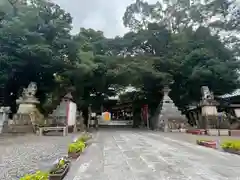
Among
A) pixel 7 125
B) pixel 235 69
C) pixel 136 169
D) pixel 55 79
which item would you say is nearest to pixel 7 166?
pixel 136 169

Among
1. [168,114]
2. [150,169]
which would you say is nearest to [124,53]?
[168,114]

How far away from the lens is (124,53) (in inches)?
979

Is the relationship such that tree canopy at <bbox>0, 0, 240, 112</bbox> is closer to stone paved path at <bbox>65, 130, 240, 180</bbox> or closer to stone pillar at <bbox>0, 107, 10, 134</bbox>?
stone pillar at <bbox>0, 107, 10, 134</bbox>

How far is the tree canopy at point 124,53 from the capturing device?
15.7 metres

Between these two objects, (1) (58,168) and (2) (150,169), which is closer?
(1) (58,168)

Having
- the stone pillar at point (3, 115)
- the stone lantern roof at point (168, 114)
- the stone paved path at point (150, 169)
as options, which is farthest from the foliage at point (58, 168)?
the stone lantern roof at point (168, 114)

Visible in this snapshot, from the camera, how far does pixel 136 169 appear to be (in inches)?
207

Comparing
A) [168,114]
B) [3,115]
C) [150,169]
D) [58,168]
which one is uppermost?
[168,114]

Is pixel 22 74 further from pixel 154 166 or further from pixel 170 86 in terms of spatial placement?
pixel 154 166

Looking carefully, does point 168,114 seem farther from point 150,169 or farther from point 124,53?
point 150,169

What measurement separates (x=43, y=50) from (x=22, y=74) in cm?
478

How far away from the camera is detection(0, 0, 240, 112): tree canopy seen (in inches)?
620

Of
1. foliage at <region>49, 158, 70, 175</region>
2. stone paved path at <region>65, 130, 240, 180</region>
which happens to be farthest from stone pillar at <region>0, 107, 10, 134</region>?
foliage at <region>49, 158, 70, 175</region>

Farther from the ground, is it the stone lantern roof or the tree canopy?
the tree canopy
